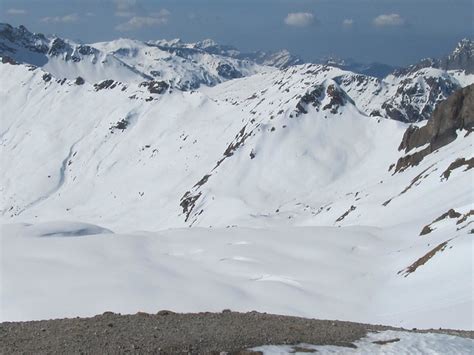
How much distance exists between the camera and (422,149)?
77.8 meters

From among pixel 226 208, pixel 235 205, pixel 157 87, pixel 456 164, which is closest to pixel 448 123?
pixel 456 164

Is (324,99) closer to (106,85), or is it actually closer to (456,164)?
(456,164)

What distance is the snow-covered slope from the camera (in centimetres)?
3103

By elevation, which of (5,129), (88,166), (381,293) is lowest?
(381,293)

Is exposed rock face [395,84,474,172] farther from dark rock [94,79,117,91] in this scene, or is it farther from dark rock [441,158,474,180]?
dark rock [94,79,117,91]

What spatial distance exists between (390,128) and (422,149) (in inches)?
1254

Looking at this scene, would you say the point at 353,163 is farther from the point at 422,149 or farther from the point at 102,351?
the point at 102,351

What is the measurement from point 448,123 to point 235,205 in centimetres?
3568

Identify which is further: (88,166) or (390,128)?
(88,166)

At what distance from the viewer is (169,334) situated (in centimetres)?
1529

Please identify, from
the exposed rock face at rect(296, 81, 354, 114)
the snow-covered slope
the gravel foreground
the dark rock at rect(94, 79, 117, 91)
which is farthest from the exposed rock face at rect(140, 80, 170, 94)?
the gravel foreground

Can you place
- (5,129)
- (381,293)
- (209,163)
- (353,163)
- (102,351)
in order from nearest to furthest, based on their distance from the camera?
(102,351)
(381,293)
(353,163)
(209,163)
(5,129)

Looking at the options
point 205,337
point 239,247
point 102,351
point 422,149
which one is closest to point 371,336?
point 205,337

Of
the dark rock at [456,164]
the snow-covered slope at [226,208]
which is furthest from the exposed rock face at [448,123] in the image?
the dark rock at [456,164]
